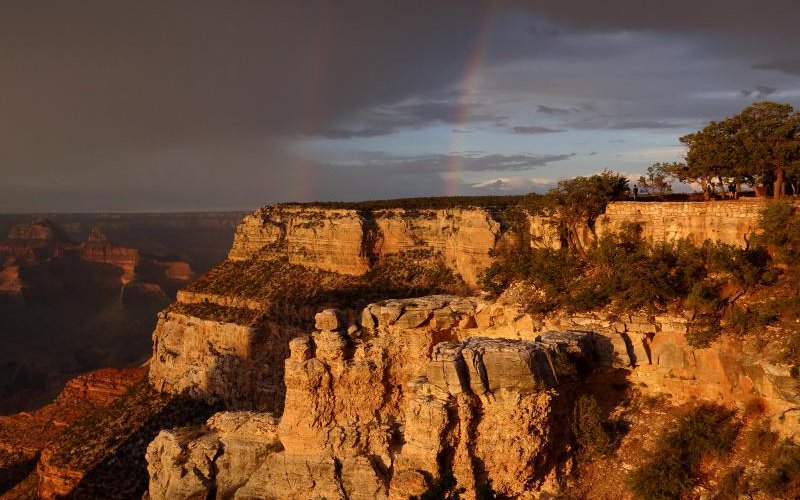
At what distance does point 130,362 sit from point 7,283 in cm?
5045

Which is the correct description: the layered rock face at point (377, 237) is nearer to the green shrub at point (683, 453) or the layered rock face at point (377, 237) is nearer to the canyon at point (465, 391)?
the canyon at point (465, 391)

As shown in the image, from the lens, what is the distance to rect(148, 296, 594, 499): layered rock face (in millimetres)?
14109

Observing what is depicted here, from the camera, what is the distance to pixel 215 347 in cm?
4153

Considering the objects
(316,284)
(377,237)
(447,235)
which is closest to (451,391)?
(316,284)

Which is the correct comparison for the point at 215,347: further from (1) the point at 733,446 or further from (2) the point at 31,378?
(2) the point at 31,378

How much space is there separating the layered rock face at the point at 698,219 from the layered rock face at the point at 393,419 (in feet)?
14.9

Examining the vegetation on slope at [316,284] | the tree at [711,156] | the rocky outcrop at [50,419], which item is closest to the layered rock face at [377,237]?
the vegetation on slope at [316,284]

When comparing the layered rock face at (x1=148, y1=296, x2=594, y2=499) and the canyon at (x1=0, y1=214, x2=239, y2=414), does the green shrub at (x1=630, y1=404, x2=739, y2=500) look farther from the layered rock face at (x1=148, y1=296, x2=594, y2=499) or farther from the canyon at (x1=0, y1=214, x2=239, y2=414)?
the canyon at (x1=0, y1=214, x2=239, y2=414)

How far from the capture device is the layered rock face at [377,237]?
46188mm

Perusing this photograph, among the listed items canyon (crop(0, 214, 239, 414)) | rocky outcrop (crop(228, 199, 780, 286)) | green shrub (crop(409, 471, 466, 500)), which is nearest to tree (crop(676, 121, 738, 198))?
green shrub (crop(409, 471, 466, 500))

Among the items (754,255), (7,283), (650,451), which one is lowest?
(7,283)

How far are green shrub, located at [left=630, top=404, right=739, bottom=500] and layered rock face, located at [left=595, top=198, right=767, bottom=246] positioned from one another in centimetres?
510

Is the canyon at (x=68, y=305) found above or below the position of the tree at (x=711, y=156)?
below

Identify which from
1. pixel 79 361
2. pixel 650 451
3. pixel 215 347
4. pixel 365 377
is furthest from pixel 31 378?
pixel 650 451
